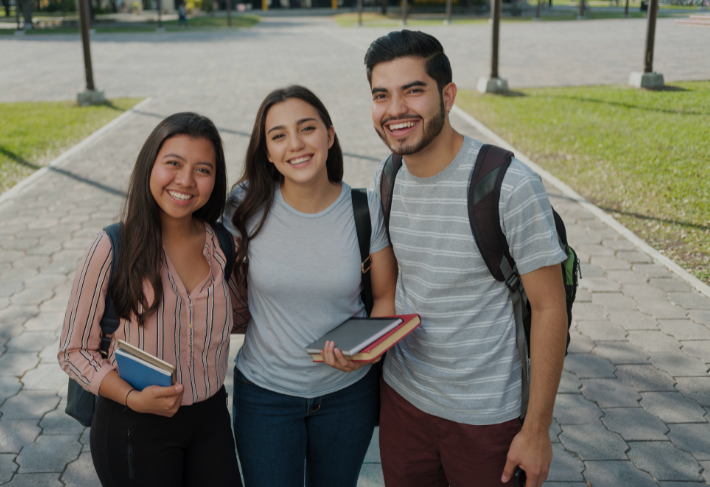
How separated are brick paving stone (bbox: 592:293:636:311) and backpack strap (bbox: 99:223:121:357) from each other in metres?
4.36

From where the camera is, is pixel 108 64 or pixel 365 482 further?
pixel 108 64

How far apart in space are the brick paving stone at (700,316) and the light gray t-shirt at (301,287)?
3.75 metres

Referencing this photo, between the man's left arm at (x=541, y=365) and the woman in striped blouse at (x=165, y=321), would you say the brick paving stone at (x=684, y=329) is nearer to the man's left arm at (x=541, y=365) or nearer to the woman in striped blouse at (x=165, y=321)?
the man's left arm at (x=541, y=365)

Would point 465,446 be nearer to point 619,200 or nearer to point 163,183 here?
point 163,183

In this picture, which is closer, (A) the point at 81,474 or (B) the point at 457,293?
(B) the point at 457,293

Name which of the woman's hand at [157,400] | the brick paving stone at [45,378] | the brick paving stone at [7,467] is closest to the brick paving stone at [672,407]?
the woman's hand at [157,400]

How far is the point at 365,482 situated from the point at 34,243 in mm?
5158

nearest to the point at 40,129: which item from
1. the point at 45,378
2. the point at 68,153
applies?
the point at 68,153

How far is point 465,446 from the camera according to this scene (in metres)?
2.33

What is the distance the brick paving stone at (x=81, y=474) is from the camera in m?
3.55

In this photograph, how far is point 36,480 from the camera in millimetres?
3555

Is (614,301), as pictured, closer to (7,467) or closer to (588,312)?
(588,312)

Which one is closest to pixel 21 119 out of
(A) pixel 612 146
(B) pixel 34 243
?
(B) pixel 34 243

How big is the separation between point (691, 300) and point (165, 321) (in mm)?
4784
